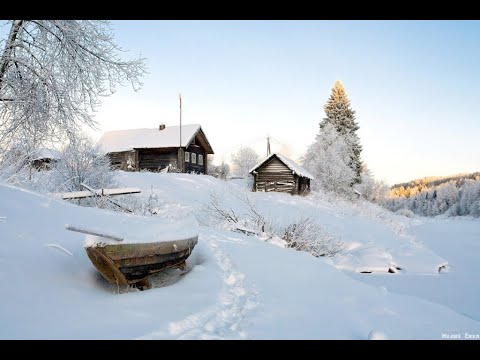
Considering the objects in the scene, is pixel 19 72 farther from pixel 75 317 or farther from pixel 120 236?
pixel 75 317

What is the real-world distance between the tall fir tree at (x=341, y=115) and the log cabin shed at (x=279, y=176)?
13213 millimetres

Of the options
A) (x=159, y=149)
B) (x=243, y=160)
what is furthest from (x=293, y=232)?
(x=243, y=160)

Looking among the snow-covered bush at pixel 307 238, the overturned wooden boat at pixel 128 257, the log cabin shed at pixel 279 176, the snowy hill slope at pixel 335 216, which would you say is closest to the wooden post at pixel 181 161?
the snowy hill slope at pixel 335 216

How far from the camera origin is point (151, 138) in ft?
108

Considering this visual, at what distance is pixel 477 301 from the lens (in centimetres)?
824

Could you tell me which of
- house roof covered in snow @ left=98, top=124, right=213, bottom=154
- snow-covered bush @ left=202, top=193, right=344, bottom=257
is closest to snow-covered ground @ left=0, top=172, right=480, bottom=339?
snow-covered bush @ left=202, top=193, right=344, bottom=257

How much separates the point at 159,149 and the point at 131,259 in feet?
93.4

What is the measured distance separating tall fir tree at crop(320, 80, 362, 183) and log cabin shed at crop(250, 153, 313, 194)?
43.3ft

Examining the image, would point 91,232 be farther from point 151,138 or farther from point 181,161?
point 151,138

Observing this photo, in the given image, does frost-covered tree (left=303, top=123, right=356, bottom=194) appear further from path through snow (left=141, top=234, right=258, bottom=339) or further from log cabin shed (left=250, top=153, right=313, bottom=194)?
path through snow (left=141, top=234, right=258, bottom=339)

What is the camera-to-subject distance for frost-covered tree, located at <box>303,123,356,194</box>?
1393 inches

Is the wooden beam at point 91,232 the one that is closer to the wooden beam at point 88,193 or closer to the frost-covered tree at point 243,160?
the wooden beam at point 88,193

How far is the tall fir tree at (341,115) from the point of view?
4041 centimetres

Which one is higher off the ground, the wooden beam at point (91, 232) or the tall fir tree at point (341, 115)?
the tall fir tree at point (341, 115)
